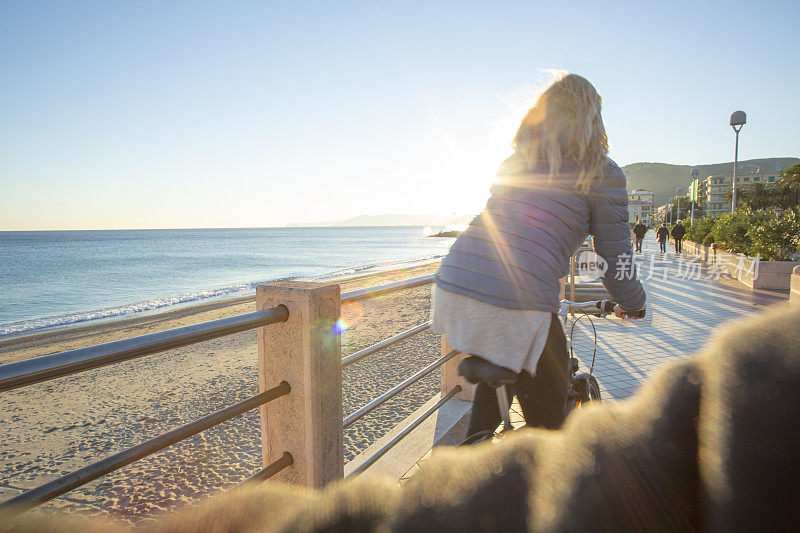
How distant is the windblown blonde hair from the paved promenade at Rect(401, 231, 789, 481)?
1.17 meters

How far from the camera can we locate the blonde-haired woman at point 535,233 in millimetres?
1961

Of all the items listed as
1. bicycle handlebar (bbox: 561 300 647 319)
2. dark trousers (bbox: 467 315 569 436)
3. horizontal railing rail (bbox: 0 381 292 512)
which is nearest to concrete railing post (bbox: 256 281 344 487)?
horizontal railing rail (bbox: 0 381 292 512)

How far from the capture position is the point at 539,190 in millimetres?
2014

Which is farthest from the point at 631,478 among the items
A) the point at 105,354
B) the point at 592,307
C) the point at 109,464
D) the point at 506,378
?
the point at 592,307

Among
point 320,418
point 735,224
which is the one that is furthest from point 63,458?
point 735,224

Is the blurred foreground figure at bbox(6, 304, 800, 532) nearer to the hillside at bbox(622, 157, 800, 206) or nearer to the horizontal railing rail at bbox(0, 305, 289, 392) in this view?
the horizontal railing rail at bbox(0, 305, 289, 392)

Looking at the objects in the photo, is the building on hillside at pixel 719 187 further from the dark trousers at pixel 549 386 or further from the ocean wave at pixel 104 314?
the dark trousers at pixel 549 386

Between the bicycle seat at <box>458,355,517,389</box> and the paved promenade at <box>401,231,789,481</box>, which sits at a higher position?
the bicycle seat at <box>458,355,517,389</box>

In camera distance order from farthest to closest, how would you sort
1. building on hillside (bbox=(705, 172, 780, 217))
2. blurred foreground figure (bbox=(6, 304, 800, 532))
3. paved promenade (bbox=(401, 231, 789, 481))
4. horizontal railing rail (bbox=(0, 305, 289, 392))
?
building on hillside (bbox=(705, 172, 780, 217)), paved promenade (bbox=(401, 231, 789, 481)), horizontal railing rail (bbox=(0, 305, 289, 392)), blurred foreground figure (bbox=(6, 304, 800, 532))

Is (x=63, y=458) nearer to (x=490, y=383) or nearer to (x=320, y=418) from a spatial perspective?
(x=320, y=418)

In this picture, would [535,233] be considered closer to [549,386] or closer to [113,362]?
[549,386]

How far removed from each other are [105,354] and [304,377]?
0.87 metres

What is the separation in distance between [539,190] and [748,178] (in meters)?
160

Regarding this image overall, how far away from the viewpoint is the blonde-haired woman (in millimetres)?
1961
